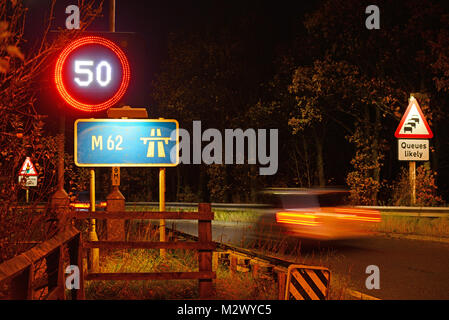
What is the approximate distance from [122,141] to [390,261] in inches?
245

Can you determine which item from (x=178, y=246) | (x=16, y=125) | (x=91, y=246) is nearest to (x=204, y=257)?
(x=178, y=246)

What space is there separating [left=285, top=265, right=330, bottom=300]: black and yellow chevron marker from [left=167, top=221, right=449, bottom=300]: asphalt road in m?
2.19

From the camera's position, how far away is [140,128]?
32.3 ft

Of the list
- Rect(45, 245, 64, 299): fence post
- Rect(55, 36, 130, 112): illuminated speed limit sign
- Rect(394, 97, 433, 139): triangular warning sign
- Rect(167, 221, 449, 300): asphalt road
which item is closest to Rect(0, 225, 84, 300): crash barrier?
Rect(45, 245, 64, 299): fence post

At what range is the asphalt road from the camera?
10022 mm

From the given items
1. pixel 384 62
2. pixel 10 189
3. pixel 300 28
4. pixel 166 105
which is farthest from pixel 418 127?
pixel 166 105

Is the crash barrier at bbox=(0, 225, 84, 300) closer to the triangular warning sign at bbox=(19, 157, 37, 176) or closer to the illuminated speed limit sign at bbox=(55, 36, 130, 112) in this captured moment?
the triangular warning sign at bbox=(19, 157, 37, 176)

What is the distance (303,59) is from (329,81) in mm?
5335

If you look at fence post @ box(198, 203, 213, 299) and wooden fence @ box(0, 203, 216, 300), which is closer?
wooden fence @ box(0, 203, 216, 300)

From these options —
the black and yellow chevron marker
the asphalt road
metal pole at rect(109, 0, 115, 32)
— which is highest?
metal pole at rect(109, 0, 115, 32)

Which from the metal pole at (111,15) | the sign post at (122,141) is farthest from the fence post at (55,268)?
the metal pole at (111,15)

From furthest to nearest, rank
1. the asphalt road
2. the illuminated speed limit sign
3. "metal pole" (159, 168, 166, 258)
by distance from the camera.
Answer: "metal pole" (159, 168, 166, 258), the asphalt road, the illuminated speed limit sign

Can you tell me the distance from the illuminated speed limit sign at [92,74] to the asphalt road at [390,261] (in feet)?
12.1
